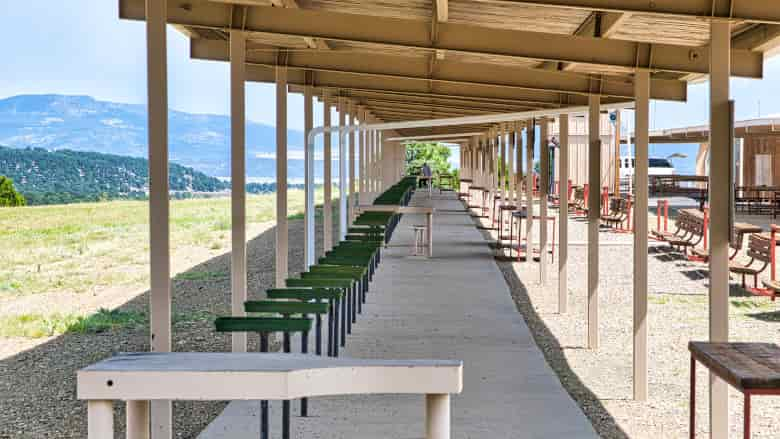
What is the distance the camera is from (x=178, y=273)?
17.6 m

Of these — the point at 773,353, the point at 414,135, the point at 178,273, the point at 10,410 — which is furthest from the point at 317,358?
the point at 414,135

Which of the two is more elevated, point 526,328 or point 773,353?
point 773,353

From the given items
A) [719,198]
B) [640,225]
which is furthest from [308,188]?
[719,198]

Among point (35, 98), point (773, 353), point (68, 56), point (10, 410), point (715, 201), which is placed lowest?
point (10, 410)

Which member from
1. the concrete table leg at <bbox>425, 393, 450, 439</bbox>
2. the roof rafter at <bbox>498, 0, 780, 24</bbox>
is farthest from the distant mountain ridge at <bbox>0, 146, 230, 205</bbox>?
the concrete table leg at <bbox>425, 393, 450, 439</bbox>

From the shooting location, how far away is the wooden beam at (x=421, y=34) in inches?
296

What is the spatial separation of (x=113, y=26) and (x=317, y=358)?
20632 centimetres

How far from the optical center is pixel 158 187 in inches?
231

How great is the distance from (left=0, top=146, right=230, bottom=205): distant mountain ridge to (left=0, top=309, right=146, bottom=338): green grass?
51857 millimetres

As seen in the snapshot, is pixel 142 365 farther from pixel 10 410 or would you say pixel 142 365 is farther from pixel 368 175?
pixel 368 175

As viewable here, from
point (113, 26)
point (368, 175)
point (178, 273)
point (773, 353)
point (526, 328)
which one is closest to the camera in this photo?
point (773, 353)

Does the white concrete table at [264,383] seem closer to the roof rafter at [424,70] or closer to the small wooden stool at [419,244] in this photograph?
the roof rafter at [424,70]

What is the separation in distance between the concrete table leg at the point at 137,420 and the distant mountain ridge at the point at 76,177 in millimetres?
61491

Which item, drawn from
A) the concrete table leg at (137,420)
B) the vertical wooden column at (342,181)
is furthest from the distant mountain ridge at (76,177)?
the concrete table leg at (137,420)
